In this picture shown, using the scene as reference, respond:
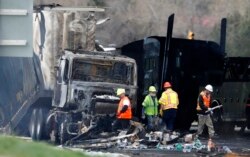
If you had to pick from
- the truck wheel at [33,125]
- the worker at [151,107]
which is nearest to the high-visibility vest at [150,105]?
the worker at [151,107]

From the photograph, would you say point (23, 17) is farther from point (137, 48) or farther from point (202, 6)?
point (202, 6)

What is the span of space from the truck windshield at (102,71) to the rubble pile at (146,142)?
1970 mm

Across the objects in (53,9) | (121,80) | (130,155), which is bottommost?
(130,155)

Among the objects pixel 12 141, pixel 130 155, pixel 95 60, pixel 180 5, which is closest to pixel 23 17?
pixel 12 141

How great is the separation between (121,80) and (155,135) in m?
2.44

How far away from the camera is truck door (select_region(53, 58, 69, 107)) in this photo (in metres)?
23.0

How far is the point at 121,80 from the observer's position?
2350cm

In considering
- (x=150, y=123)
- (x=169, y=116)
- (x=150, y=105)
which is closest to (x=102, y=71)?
(x=150, y=105)

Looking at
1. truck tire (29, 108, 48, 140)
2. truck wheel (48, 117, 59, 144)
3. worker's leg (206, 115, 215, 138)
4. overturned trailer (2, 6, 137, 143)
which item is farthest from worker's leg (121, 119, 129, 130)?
truck tire (29, 108, 48, 140)

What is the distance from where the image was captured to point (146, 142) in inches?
837

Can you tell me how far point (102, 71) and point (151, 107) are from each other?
161cm

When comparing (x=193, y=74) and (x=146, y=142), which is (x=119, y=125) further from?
(x=193, y=74)

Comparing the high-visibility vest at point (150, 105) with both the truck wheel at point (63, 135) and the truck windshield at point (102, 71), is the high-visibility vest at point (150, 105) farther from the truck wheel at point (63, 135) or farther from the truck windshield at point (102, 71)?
the truck wheel at point (63, 135)

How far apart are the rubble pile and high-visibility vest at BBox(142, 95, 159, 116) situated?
5.91 feet
